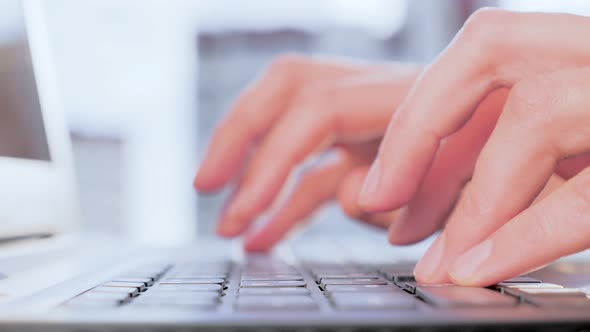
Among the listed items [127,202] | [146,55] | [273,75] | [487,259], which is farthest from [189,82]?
[487,259]

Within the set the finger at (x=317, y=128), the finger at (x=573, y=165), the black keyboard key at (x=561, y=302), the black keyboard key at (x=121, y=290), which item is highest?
the finger at (x=317, y=128)

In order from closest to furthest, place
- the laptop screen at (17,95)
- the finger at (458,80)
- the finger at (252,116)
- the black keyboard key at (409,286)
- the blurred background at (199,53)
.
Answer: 1. the black keyboard key at (409,286)
2. the finger at (458,80)
3. the laptop screen at (17,95)
4. the finger at (252,116)
5. the blurred background at (199,53)

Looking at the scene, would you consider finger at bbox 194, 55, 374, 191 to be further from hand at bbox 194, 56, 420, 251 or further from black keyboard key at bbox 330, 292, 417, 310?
black keyboard key at bbox 330, 292, 417, 310

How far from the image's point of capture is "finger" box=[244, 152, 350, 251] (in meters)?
0.96

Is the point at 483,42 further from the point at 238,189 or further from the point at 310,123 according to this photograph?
the point at 238,189

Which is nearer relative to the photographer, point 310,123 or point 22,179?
point 22,179

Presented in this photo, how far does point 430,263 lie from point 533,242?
0.08 metres

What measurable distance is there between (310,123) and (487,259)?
0.46 metres

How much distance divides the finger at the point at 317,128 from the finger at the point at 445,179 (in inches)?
7.4

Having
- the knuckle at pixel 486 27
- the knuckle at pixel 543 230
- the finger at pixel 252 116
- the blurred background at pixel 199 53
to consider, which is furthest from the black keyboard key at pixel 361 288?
the blurred background at pixel 199 53

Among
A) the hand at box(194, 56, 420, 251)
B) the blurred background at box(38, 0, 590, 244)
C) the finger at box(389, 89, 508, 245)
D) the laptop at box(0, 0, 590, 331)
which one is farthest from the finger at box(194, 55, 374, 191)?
the blurred background at box(38, 0, 590, 244)

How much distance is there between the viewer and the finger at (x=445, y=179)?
601 millimetres

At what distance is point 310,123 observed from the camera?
2.74 ft

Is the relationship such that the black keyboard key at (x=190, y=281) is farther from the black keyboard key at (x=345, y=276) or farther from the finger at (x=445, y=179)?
the finger at (x=445, y=179)
